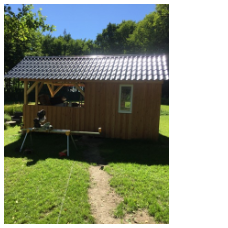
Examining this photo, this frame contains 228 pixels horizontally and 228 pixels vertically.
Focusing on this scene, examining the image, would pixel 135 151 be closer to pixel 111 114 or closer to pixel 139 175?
pixel 139 175

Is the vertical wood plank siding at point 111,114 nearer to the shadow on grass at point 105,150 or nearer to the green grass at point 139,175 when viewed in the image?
the shadow on grass at point 105,150

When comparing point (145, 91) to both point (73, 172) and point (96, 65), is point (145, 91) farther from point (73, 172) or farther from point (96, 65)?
point (73, 172)

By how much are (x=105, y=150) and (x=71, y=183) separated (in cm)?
275

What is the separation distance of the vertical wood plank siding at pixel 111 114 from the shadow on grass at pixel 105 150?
566 millimetres

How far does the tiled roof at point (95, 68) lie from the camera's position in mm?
7918

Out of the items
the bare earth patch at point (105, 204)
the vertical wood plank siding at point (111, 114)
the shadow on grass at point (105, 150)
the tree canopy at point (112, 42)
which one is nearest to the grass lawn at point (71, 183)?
the shadow on grass at point (105, 150)

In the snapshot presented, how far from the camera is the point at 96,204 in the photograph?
3340 millimetres

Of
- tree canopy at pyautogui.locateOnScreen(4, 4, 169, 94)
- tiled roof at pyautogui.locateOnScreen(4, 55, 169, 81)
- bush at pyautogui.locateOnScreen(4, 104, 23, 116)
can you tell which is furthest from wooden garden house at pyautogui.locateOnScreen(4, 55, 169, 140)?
tree canopy at pyautogui.locateOnScreen(4, 4, 169, 94)

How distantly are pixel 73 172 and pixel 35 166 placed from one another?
1341 millimetres

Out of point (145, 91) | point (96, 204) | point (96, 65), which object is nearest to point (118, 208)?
point (96, 204)

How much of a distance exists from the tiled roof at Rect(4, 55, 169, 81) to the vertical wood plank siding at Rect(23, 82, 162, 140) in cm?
50
